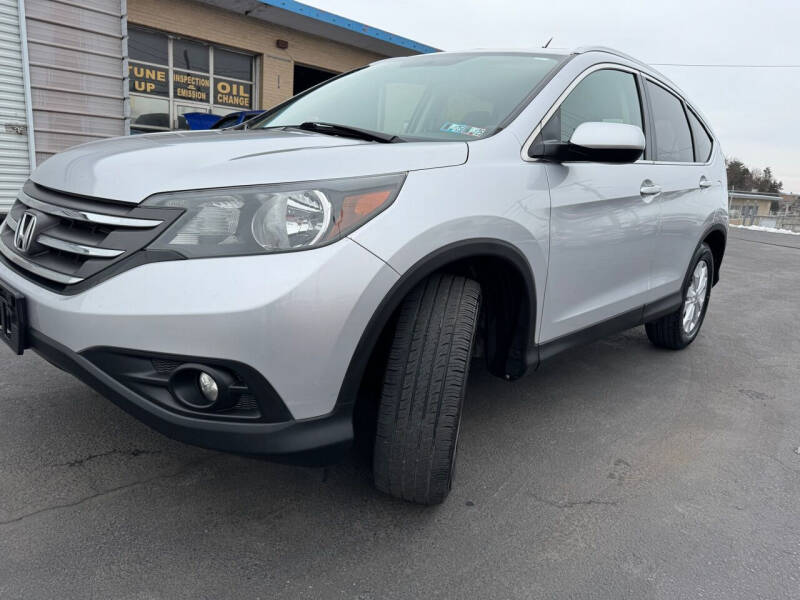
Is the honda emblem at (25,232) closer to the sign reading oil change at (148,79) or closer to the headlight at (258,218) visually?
the headlight at (258,218)

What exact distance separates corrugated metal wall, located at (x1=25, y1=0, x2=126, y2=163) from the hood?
605 centimetres

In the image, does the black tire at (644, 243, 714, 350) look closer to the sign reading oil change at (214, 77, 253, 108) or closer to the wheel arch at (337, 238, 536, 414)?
the wheel arch at (337, 238, 536, 414)

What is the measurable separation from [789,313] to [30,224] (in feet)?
21.5

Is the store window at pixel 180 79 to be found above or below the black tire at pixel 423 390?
above

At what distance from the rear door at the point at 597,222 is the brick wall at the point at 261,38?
9408 millimetres

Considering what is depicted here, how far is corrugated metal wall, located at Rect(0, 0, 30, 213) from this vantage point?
6809 millimetres

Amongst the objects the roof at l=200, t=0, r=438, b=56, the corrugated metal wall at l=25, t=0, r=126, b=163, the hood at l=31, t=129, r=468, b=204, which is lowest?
the hood at l=31, t=129, r=468, b=204

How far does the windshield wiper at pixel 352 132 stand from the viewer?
2250mm

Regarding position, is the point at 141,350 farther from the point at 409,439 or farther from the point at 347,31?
the point at 347,31

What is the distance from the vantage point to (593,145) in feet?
7.70

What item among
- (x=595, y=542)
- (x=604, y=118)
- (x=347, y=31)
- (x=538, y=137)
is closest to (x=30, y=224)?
(x=538, y=137)

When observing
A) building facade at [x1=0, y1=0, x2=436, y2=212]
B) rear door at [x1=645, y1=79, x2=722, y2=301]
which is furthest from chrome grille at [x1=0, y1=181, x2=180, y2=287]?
building facade at [x1=0, y1=0, x2=436, y2=212]

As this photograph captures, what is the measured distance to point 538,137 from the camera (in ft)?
8.05

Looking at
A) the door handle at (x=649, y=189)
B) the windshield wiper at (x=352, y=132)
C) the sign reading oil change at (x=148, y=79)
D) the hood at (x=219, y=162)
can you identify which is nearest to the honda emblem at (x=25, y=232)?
the hood at (x=219, y=162)
